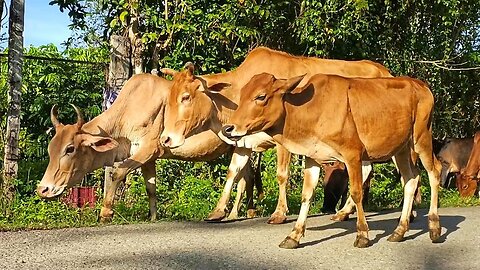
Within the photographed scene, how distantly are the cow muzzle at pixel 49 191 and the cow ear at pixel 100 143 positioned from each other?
0.68 m

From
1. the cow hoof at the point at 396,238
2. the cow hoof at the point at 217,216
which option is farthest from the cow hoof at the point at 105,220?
the cow hoof at the point at 396,238

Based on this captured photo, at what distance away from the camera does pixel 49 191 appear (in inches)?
367

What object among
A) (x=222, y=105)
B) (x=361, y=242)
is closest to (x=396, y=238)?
→ (x=361, y=242)

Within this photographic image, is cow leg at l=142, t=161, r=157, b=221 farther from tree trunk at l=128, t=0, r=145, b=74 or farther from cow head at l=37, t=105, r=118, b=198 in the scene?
tree trunk at l=128, t=0, r=145, b=74

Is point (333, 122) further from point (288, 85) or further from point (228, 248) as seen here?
point (228, 248)

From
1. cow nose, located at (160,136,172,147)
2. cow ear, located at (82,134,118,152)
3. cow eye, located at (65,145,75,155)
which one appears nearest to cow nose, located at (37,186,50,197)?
cow eye, located at (65,145,75,155)

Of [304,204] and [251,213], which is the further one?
[251,213]

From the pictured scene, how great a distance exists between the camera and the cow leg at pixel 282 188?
948cm

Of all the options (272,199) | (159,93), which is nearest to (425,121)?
(159,93)

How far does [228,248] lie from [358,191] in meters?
1.45

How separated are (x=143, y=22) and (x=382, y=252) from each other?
695cm

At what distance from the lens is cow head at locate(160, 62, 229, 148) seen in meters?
8.96

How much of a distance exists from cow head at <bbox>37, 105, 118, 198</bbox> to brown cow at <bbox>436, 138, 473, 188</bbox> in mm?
10045

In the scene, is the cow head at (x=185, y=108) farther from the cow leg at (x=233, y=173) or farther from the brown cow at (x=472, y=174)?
the brown cow at (x=472, y=174)
